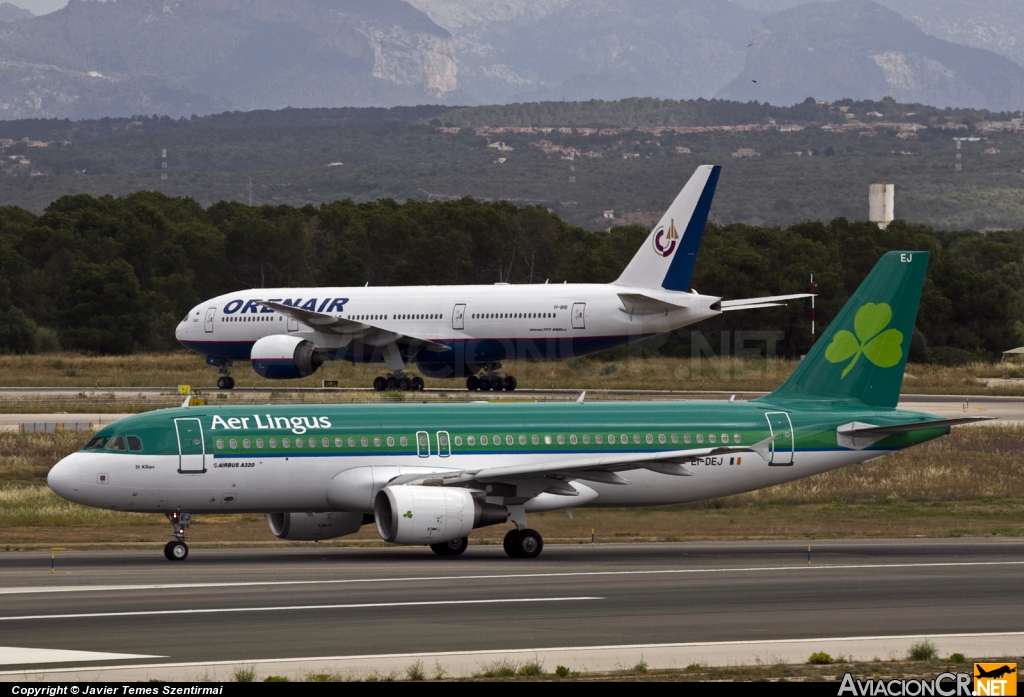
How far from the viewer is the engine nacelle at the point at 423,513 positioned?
27781 mm

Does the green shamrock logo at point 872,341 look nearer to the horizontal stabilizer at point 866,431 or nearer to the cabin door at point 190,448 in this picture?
the horizontal stabilizer at point 866,431

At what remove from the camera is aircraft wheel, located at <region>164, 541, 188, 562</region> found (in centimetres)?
2880

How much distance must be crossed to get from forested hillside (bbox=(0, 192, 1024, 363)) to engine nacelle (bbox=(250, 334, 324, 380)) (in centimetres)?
3496

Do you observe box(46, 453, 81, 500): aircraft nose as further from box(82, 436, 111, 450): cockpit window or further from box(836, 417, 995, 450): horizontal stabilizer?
box(836, 417, 995, 450): horizontal stabilizer

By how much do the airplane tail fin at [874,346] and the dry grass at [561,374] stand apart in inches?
1425

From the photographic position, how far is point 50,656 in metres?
18.1

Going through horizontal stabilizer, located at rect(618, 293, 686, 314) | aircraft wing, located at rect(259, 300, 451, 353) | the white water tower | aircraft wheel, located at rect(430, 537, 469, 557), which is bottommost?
aircraft wheel, located at rect(430, 537, 469, 557)

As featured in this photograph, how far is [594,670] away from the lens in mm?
17641

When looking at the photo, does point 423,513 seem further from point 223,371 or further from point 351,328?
point 223,371

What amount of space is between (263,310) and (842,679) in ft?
184

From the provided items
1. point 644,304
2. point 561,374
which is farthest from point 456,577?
point 561,374

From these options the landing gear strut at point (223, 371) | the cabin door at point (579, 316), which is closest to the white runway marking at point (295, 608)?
the cabin door at point (579, 316)

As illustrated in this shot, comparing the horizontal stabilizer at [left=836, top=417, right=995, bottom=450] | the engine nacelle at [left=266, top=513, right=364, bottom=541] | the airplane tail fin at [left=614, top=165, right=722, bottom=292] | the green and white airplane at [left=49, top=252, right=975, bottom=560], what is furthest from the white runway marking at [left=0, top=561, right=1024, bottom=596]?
the airplane tail fin at [left=614, top=165, right=722, bottom=292]

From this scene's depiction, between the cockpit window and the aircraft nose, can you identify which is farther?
the cockpit window
